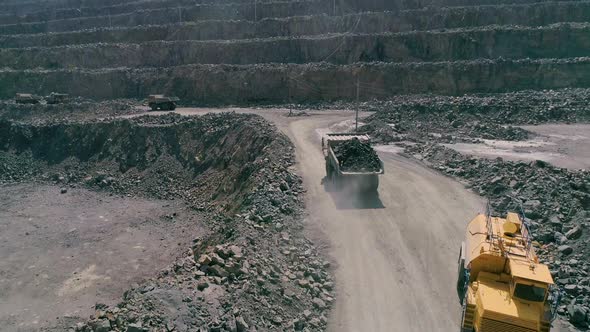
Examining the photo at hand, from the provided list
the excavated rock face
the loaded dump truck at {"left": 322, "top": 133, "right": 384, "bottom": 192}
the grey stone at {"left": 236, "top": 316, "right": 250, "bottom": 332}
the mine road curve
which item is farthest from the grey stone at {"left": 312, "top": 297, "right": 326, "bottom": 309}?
the excavated rock face

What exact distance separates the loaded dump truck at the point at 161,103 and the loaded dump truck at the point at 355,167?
22.0 m

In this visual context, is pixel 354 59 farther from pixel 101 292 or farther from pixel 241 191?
pixel 101 292

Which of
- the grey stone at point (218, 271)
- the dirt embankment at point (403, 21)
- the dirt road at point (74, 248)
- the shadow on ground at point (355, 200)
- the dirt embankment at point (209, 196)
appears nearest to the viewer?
the dirt embankment at point (209, 196)

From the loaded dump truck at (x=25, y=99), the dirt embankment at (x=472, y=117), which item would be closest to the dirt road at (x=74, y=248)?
the dirt embankment at (x=472, y=117)

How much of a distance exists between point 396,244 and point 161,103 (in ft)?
89.8

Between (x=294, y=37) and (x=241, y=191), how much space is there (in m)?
29.9

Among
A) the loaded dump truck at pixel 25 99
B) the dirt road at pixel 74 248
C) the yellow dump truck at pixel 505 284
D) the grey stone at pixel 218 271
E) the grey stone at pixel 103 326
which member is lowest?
the dirt road at pixel 74 248

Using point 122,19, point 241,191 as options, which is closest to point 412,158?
point 241,191

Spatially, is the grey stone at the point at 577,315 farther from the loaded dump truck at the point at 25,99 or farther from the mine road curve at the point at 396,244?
the loaded dump truck at the point at 25,99

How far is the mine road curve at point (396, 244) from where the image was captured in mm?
10766

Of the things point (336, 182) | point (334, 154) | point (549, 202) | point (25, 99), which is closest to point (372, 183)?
point (336, 182)

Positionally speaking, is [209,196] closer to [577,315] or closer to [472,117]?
[577,315]

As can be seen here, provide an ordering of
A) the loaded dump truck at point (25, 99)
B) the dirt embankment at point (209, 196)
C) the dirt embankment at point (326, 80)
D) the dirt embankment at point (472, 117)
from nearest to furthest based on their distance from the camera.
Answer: the dirt embankment at point (209, 196) < the dirt embankment at point (472, 117) < the dirt embankment at point (326, 80) < the loaded dump truck at point (25, 99)

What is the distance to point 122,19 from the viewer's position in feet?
192
